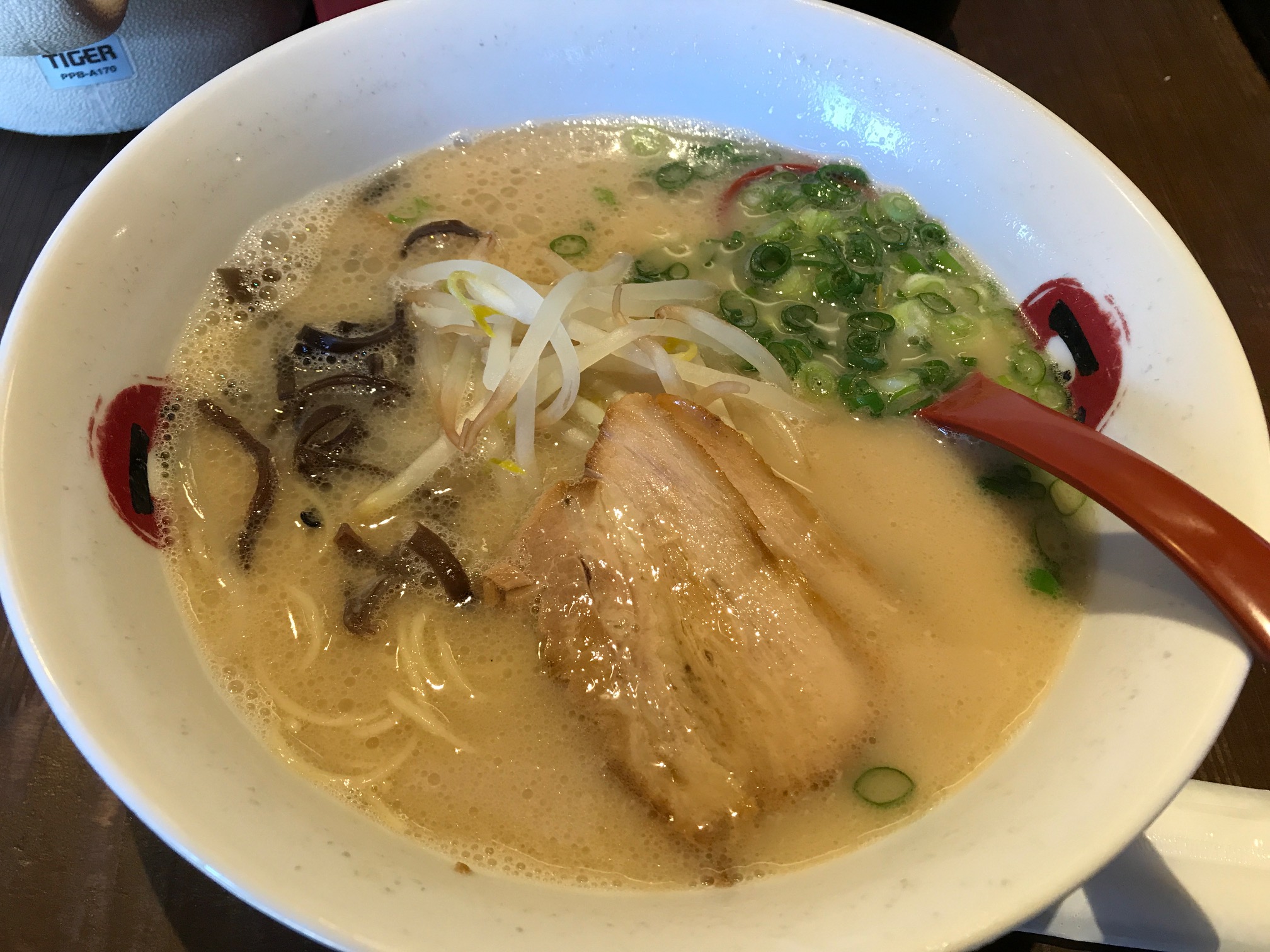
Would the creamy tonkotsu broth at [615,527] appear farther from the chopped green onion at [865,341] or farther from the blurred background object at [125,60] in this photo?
the blurred background object at [125,60]

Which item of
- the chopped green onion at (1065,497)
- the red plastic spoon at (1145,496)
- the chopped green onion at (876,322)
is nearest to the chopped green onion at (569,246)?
the chopped green onion at (876,322)

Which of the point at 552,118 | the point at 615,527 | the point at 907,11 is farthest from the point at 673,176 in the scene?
the point at 615,527

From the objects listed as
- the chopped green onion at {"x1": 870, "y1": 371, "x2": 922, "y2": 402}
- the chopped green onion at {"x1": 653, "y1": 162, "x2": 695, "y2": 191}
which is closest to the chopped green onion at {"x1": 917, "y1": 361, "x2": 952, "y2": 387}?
the chopped green onion at {"x1": 870, "y1": 371, "x2": 922, "y2": 402}

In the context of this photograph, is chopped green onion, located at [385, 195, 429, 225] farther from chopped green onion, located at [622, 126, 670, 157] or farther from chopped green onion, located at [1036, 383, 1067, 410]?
chopped green onion, located at [1036, 383, 1067, 410]

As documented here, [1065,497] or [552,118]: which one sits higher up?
[552,118]

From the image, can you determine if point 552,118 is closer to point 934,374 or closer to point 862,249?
point 862,249

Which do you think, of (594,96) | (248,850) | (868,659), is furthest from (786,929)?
(594,96)
